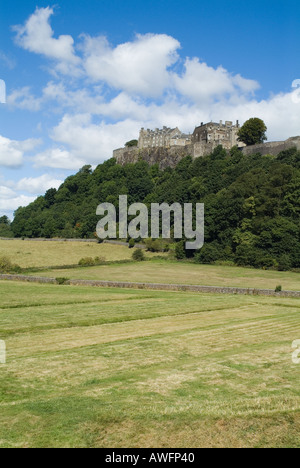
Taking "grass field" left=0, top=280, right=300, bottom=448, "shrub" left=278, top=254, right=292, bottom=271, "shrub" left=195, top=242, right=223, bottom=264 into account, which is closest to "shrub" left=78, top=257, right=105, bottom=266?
"shrub" left=195, top=242, right=223, bottom=264

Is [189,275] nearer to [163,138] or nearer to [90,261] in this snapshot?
[90,261]

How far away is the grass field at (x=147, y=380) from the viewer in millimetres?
9266

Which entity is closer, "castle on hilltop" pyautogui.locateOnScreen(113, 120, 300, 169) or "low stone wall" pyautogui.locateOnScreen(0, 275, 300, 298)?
"low stone wall" pyautogui.locateOnScreen(0, 275, 300, 298)

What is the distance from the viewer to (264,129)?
355ft

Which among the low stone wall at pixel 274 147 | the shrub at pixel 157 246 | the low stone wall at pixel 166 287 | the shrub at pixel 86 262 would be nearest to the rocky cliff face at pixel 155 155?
the low stone wall at pixel 274 147

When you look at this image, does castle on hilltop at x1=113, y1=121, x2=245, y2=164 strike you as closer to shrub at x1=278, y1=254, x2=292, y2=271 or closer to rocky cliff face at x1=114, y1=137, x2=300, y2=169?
rocky cliff face at x1=114, y1=137, x2=300, y2=169

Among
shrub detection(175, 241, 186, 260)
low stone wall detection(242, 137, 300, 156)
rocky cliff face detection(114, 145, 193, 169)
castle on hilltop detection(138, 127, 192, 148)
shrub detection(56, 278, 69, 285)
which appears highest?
castle on hilltop detection(138, 127, 192, 148)

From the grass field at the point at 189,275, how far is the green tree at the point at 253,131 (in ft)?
183

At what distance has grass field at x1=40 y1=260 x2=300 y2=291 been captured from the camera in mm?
46312

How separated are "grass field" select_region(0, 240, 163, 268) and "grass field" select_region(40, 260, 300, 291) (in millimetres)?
7800

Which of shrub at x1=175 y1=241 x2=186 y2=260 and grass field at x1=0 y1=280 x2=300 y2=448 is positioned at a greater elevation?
shrub at x1=175 y1=241 x2=186 y2=260

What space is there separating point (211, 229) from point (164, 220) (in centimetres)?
1696

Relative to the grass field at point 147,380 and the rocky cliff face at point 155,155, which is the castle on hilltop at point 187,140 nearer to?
the rocky cliff face at point 155,155
